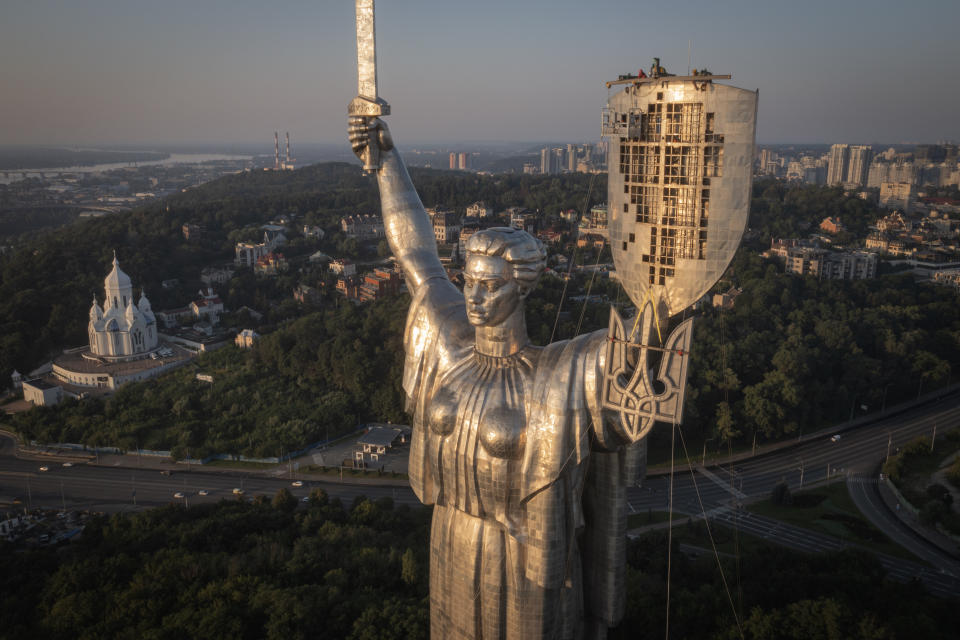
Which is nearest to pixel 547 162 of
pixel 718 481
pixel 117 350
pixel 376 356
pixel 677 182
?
pixel 117 350

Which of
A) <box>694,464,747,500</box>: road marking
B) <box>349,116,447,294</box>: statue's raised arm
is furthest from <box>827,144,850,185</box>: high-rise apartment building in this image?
<box>349,116,447,294</box>: statue's raised arm

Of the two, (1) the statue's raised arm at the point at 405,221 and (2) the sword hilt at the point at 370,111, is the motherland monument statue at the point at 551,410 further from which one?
(2) the sword hilt at the point at 370,111

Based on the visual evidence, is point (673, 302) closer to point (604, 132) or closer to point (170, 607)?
point (604, 132)

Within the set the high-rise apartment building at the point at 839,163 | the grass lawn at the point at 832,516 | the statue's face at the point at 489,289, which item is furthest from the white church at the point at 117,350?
the high-rise apartment building at the point at 839,163

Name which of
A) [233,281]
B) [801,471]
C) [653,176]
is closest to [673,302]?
[653,176]

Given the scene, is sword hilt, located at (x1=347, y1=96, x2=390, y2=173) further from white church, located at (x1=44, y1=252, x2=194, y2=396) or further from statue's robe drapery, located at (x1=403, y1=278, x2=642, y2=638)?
white church, located at (x1=44, y1=252, x2=194, y2=396)

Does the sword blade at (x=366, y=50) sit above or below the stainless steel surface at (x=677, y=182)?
above
